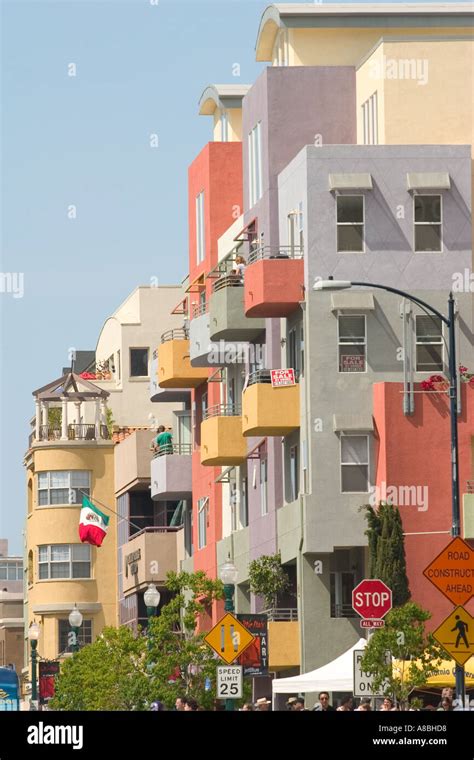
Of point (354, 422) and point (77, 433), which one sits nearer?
point (354, 422)

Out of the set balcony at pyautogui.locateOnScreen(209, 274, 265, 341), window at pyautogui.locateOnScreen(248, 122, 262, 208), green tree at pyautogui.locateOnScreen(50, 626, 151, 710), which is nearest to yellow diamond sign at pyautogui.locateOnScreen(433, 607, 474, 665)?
green tree at pyautogui.locateOnScreen(50, 626, 151, 710)

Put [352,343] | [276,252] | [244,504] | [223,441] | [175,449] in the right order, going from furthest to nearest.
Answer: [175,449] < [244,504] < [223,441] < [276,252] < [352,343]

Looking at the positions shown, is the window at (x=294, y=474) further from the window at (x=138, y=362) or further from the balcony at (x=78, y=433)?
the window at (x=138, y=362)

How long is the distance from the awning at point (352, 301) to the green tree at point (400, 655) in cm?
1236

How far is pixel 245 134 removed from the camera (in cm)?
6184

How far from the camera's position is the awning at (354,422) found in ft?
174

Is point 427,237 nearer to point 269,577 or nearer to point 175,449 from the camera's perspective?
point 269,577

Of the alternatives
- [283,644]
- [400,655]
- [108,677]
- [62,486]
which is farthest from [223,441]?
[62,486]

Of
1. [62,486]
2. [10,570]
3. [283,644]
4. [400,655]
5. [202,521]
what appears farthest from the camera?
[10,570]

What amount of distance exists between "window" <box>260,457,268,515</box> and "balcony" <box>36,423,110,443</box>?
35677mm

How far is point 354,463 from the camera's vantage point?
2099 inches

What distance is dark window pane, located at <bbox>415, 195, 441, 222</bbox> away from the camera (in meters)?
54.5

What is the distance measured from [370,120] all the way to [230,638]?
2274 cm

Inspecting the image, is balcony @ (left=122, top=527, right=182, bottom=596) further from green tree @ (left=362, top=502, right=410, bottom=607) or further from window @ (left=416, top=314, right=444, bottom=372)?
green tree @ (left=362, top=502, right=410, bottom=607)
